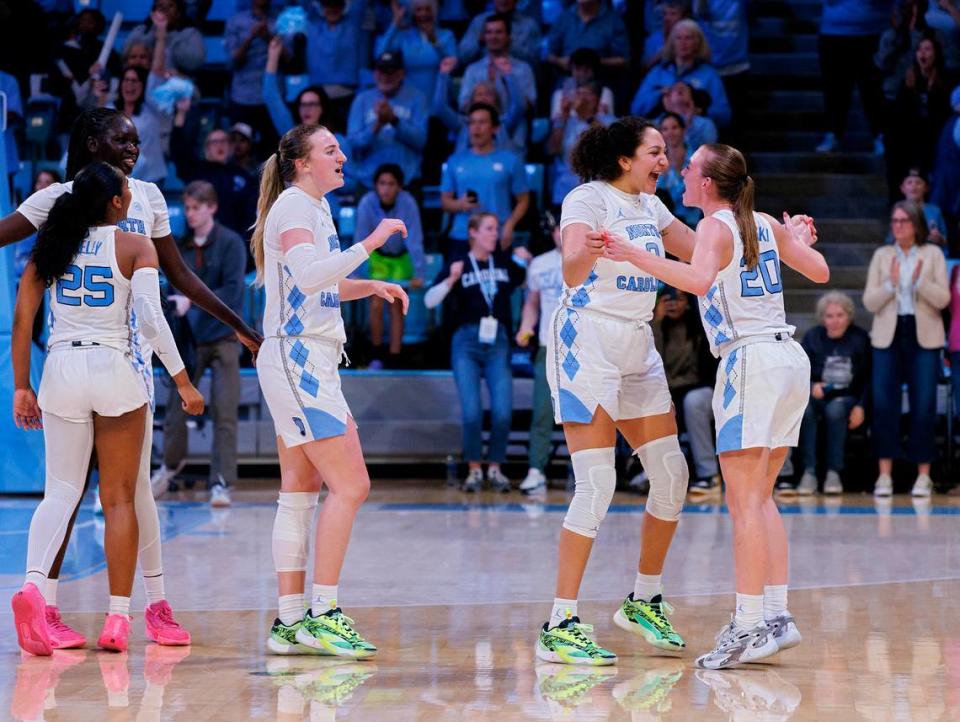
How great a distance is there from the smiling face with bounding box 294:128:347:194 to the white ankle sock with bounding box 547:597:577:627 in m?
1.49

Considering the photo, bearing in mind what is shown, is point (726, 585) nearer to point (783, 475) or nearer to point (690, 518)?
point (690, 518)

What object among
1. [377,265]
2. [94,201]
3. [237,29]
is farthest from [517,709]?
[237,29]

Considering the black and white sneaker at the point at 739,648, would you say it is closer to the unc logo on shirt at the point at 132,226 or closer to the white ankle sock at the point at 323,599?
the white ankle sock at the point at 323,599

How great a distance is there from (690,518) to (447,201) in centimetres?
344

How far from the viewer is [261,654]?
14.7ft

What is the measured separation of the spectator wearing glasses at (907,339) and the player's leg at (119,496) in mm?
5958

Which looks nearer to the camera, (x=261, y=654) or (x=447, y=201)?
(x=261, y=654)

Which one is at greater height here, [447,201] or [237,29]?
[237,29]

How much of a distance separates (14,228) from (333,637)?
64.9 inches

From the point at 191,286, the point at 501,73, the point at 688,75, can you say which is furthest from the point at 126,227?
the point at 688,75

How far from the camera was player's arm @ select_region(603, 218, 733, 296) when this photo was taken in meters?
4.20

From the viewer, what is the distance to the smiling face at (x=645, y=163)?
4.55 m

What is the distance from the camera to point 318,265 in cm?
429

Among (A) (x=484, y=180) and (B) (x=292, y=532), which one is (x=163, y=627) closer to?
(B) (x=292, y=532)
